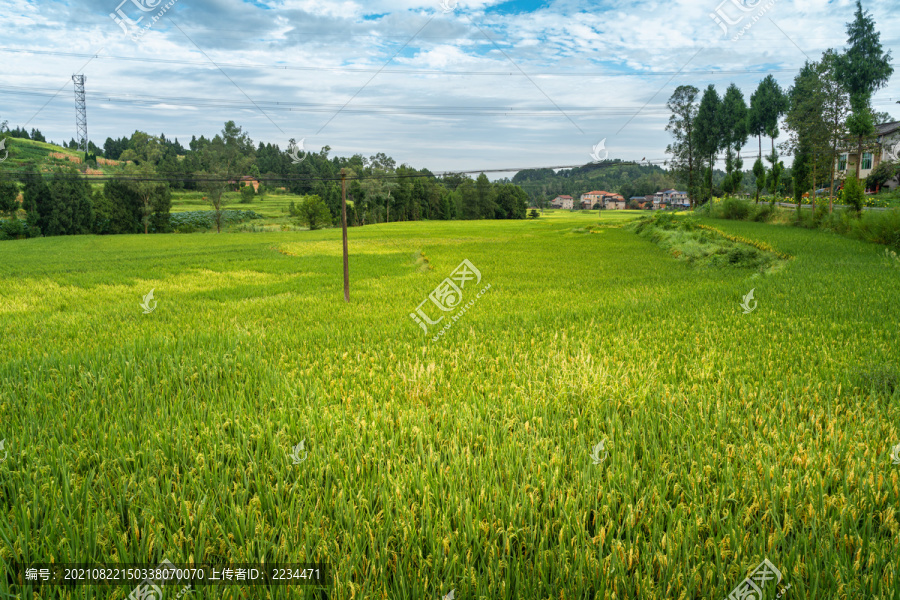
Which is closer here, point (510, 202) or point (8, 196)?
point (8, 196)

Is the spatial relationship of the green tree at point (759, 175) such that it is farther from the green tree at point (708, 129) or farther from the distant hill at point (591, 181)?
the distant hill at point (591, 181)

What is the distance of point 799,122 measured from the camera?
33.1m

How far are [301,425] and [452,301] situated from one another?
914cm

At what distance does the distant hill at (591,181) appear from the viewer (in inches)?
1633

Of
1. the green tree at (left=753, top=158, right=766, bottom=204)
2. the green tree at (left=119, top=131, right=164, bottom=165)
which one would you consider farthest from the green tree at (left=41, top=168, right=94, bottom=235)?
the green tree at (left=753, top=158, right=766, bottom=204)
